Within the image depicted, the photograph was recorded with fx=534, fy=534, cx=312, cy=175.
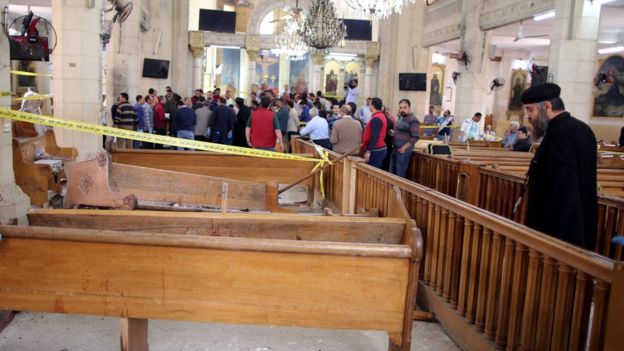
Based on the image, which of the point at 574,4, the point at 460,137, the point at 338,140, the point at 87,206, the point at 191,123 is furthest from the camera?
the point at 460,137

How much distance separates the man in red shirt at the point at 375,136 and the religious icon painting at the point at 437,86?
19.7 meters

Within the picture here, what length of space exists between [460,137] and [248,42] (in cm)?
1266

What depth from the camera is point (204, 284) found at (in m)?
2.72

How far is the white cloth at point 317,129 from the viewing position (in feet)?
34.1

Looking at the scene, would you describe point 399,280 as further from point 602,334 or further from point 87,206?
point 87,206

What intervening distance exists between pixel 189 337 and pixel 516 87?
2464 centimetres

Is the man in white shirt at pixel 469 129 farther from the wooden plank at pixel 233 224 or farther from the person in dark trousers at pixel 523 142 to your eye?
the wooden plank at pixel 233 224

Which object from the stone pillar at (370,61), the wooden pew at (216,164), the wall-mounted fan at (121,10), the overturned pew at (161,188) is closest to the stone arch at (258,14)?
the stone pillar at (370,61)

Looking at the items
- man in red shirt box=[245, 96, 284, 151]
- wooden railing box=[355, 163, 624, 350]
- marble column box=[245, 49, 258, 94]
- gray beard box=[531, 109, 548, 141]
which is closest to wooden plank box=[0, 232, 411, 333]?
wooden railing box=[355, 163, 624, 350]

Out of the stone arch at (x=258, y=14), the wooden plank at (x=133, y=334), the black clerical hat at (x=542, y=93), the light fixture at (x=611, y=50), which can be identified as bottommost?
the wooden plank at (x=133, y=334)

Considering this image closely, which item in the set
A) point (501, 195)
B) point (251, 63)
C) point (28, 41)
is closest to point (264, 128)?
point (28, 41)

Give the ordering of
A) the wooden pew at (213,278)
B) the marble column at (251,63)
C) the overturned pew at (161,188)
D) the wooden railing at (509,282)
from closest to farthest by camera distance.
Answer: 1. the wooden railing at (509,282)
2. the wooden pew at (213,278)
3. the overturned pew at (161,188)
4. the marble column at (251,63)

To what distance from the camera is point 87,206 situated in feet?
18.5

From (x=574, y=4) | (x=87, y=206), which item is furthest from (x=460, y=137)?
(x=87, y=206)
